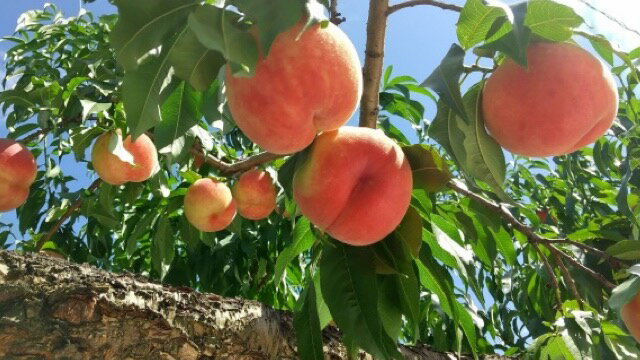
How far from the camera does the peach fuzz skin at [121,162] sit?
1794 mm

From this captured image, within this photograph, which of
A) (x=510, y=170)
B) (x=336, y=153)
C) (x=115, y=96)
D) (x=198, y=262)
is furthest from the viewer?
(x=510, y=170)

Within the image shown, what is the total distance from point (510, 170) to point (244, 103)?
2756 mm

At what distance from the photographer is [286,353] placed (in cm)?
146

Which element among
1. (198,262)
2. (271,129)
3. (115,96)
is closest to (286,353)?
(271,129)

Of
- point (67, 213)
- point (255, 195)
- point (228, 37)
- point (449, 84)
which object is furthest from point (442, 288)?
point (67, 213)

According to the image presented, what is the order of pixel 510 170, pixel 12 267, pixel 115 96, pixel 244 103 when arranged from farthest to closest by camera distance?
pixel 510 170
pixel 115 96
pixel 12 267
pixel 244 103

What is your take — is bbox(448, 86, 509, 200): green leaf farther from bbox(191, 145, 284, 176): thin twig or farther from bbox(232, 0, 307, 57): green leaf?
bbox(191, 145, 284, 176): thin twig

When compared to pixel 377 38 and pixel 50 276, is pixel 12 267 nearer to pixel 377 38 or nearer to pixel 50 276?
pixel 50 276

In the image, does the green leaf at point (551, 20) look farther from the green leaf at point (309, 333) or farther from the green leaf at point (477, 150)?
the green leaf at point (309, 333)

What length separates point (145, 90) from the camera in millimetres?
994

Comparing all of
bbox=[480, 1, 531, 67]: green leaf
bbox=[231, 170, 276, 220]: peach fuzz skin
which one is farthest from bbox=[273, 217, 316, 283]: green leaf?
bbox=[480, 1, 531, 67]: green leaf

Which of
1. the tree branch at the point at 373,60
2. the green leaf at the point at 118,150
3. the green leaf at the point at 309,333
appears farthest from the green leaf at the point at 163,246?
the tree branch at the point at 373,60

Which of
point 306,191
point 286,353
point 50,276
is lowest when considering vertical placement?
point 286,353

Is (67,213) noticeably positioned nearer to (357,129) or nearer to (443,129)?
(357,129)
